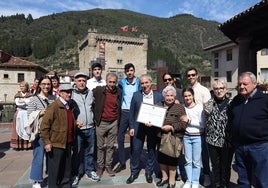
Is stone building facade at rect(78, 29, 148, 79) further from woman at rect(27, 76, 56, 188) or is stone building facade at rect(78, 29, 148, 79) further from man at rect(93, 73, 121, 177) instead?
woman at rect(27, 76, 56, 188)

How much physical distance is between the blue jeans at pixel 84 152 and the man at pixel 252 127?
257cm

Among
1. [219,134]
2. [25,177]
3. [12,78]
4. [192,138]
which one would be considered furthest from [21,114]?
[12,78]

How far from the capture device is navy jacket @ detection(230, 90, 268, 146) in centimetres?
348

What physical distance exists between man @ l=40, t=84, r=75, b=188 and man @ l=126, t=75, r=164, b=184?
114 centimetres

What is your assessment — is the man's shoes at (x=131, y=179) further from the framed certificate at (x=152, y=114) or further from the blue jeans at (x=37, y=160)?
the blue jeans at (x=37, y=160)

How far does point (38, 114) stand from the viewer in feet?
14.9

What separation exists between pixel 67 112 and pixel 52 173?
944mm

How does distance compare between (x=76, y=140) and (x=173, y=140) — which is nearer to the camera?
(x=173, y=140)

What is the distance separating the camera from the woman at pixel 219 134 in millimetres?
4277

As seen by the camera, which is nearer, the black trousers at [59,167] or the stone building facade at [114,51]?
the black trousers at [59,167]

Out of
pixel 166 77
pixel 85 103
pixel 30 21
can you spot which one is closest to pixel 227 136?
pixel 166 77

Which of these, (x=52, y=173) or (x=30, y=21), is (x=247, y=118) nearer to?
(x=52, y=173)

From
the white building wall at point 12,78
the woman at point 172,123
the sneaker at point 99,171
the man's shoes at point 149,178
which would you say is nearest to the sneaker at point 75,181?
the sneaker at point 99,171

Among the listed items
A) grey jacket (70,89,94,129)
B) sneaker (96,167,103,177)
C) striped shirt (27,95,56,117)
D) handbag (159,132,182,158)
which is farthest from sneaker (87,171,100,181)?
striped shirt (27,95,56,117)
